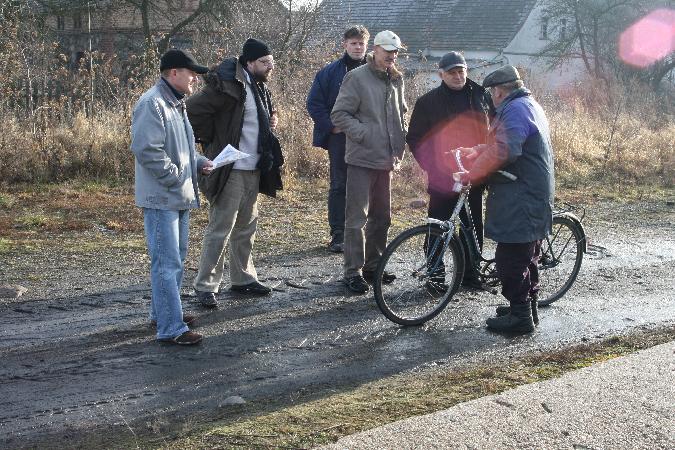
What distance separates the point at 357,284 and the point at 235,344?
63.7 inches

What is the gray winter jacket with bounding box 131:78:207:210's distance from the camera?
518 centimetres

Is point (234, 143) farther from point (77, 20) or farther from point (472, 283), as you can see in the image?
point (77, 20)

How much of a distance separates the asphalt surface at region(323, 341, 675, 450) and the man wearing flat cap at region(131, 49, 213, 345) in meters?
2.00

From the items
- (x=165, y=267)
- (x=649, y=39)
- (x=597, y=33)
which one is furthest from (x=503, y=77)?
(x=649, y=39)

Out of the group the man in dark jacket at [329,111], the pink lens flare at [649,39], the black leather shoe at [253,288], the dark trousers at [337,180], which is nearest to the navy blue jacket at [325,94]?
the man in dark jacket at [329,111]

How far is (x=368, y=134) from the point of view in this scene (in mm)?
6762

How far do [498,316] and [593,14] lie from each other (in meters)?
28.7

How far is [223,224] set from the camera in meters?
6.39

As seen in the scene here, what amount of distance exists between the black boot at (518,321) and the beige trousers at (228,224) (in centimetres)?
210

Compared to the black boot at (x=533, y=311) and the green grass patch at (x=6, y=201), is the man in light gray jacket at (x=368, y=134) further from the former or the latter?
the green grass patch at (x=6, y=201)

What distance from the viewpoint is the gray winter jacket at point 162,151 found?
17.0 ft

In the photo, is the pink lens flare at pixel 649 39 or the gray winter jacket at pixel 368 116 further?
the pink lens flare at pixel 649 39

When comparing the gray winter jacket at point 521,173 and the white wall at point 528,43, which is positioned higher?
the white wall at point 528,43

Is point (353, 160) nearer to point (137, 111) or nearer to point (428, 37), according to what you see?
point (137, 111)
